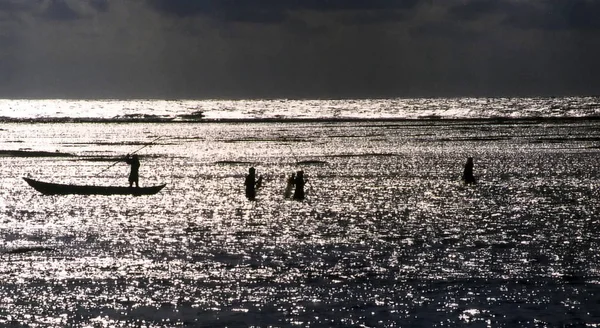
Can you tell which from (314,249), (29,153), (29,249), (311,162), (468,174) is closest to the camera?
(314,249)

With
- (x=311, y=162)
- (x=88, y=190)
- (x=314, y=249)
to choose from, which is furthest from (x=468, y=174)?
(x=314, y=249)

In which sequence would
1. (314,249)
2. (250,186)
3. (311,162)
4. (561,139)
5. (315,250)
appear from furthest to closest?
(561,139) < (311,162) < (250,186) < (314,249) < (315,250)

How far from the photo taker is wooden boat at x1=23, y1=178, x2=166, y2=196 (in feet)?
157

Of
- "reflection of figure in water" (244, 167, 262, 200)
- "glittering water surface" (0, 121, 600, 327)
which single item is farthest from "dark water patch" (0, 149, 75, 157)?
"reflection of figure in water" (244, 167, 262, 200)

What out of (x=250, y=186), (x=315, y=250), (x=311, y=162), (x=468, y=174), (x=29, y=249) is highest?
(x=311, y=162)

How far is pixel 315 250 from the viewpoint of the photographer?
94.5 ft

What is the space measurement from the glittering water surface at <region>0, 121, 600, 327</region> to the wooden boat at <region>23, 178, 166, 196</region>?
568 millimetres

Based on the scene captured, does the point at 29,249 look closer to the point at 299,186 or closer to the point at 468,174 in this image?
the point at 299,186

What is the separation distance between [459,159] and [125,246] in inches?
1836

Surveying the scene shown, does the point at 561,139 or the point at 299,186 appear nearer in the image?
the point at 299,186

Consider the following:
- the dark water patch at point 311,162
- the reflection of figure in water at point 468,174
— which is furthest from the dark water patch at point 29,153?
the reflection of figure in water at point 468,174

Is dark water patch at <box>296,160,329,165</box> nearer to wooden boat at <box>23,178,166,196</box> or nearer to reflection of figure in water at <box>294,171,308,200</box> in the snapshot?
wooden boat at <box>23,178,166,196</box>

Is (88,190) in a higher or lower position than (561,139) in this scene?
lower

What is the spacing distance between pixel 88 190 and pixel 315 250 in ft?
73.4
